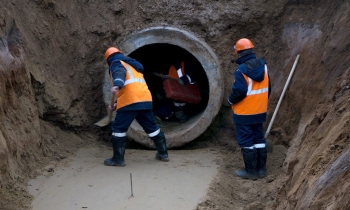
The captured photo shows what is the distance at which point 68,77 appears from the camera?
8.18 meters

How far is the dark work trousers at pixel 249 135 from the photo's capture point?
6930 millimetres

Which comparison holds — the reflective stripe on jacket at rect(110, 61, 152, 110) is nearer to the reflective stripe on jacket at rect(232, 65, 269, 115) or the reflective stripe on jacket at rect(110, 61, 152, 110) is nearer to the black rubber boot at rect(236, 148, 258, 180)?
the reflective stripe on jacket at rect(232, 65, 269, 115)

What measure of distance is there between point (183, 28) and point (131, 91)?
1.93 meters

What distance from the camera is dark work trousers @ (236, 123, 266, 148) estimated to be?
22.7ft

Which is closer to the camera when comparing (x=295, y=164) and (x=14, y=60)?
(x=295, y=164)

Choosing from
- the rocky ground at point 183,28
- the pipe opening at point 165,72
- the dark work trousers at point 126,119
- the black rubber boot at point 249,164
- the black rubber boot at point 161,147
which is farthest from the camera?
the pipe opening at point 165,72

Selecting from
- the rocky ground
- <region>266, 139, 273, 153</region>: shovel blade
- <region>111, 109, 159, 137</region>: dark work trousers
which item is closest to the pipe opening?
the rocky ground

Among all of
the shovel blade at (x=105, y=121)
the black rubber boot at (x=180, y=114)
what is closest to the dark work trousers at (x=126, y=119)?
the shovel blade at (x=105, y=121)

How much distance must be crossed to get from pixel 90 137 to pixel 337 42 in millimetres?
3820

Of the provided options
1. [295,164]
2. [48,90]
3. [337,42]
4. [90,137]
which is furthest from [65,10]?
[295,164]

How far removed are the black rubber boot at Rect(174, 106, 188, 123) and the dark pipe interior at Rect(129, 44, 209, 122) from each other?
19 centimetres

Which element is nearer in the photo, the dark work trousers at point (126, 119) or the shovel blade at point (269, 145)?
the dark work trousers at point (126, 119)

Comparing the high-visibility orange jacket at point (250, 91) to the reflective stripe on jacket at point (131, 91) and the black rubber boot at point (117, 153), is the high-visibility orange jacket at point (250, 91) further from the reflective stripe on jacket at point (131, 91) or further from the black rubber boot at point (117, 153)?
the black rubber boot at point (117, 153)

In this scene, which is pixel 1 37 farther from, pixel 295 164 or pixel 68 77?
pixel 295 164
